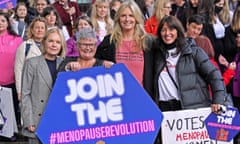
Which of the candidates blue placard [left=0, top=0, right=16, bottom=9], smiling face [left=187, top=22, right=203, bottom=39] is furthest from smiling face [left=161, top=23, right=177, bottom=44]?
blue placard [left=0, top=0, right=16, bottom=9]

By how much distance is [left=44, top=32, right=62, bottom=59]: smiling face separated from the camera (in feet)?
20.1

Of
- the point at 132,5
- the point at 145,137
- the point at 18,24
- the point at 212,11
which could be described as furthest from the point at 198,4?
the point at 145,137

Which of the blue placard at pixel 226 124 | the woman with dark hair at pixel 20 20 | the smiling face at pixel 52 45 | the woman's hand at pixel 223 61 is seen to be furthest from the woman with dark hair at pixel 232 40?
the smiling face at pixel 52 45

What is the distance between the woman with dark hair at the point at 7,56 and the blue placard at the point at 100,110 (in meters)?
2.36

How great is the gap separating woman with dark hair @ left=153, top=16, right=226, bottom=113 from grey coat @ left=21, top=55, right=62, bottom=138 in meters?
1.07

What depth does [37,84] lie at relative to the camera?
19.7ft

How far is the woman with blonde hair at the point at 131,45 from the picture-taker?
6164 millimetres

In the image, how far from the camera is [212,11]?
908 centimetres

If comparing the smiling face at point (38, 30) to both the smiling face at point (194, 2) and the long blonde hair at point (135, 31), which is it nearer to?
the long blonde hair at point (135, 31)

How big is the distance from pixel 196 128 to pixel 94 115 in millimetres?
1102

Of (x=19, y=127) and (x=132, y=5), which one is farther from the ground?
(x=132, y=5)

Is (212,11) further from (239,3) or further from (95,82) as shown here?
(95,82)

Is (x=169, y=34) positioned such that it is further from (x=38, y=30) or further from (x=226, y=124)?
(x=38, y=30)

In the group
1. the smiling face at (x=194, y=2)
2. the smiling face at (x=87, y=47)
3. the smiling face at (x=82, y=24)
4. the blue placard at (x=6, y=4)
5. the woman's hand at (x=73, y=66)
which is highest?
the blue placard at (x=6, y=4)
